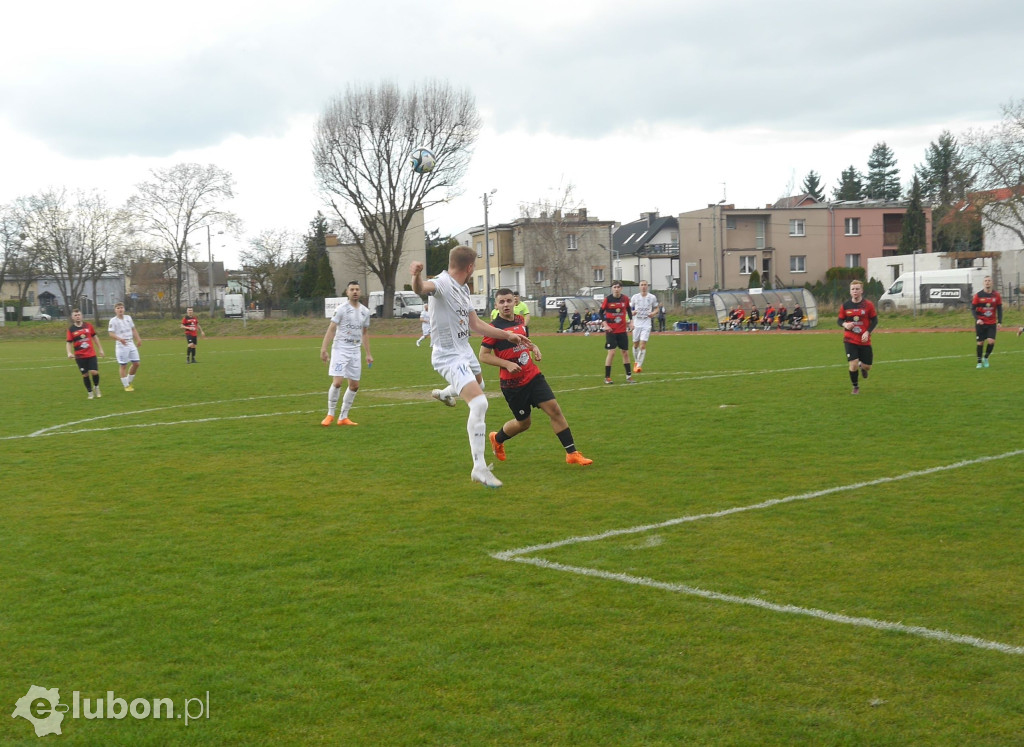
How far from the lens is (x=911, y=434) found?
11.4 metres

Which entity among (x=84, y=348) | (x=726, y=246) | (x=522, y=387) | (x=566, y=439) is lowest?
(x=566, y=439)

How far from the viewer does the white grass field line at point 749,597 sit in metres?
4.81

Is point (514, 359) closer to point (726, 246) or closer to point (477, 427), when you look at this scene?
point (477, 427)

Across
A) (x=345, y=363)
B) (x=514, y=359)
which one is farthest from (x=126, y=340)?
(x=514, y=359)

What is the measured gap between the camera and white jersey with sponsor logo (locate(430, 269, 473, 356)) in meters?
8.97

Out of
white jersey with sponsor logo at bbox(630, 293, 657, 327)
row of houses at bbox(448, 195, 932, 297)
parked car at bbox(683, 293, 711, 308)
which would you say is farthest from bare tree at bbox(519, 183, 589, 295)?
white jersey with sponsor logo at bbox(630, 293, 657, 327)

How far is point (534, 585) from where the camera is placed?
585 cm

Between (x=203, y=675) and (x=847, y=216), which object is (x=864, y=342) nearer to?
(x=203, y=675)

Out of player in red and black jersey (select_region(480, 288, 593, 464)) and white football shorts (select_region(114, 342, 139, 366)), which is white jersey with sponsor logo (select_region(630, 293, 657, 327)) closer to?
white football shorts (select_region(114, 342, 139, 366))

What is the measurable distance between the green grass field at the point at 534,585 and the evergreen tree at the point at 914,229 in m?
69.5

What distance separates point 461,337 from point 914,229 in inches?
2991

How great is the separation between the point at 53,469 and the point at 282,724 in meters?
7.81

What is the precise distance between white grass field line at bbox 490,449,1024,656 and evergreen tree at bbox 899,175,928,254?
242 ft

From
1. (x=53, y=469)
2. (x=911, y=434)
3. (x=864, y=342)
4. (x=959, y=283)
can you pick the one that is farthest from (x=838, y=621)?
(x=959, y=283)
